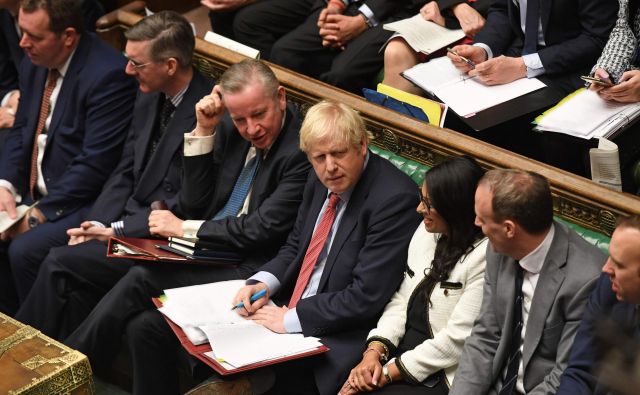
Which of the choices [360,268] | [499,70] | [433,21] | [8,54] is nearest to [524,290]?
[360,268]

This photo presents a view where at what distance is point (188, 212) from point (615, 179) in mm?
1538

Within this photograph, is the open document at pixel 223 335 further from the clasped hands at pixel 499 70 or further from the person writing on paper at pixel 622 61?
the person writing on paper at pixel 622 61

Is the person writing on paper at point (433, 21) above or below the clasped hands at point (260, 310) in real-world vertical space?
above

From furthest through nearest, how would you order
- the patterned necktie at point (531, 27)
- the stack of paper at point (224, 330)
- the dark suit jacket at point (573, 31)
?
the patterned necktie at point (531, 27) → the dark suit jacket at point (573, 31) → the stack of paper at point (224, 330)

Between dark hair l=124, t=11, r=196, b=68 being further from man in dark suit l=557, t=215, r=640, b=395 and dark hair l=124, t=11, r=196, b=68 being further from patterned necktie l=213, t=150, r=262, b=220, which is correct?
man in dark suit l=557, t=215, r=640, b=395

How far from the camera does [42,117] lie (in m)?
4.44

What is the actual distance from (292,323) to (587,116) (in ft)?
3.79

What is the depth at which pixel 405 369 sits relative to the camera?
3035 millimetres

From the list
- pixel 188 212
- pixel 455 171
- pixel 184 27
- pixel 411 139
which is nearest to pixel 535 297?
pixel 455 171

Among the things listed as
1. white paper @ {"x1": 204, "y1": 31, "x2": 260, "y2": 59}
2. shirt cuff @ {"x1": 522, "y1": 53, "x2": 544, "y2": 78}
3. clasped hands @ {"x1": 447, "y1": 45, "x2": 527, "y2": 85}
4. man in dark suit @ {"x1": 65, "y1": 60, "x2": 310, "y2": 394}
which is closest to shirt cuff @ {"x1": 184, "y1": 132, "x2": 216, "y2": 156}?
man in dark suit @ {"x1": 65, "y1": 60, "x2": 310, "y2": 394}

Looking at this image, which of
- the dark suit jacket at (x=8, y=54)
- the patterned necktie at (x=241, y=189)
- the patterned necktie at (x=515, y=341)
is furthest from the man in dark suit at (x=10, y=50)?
the patterned necktie at (x=515, y=341)

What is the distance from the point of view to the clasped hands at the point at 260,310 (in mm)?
3312

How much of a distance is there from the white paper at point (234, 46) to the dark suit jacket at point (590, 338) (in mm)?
1940

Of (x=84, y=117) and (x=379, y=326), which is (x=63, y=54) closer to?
(x=84, y=117)
